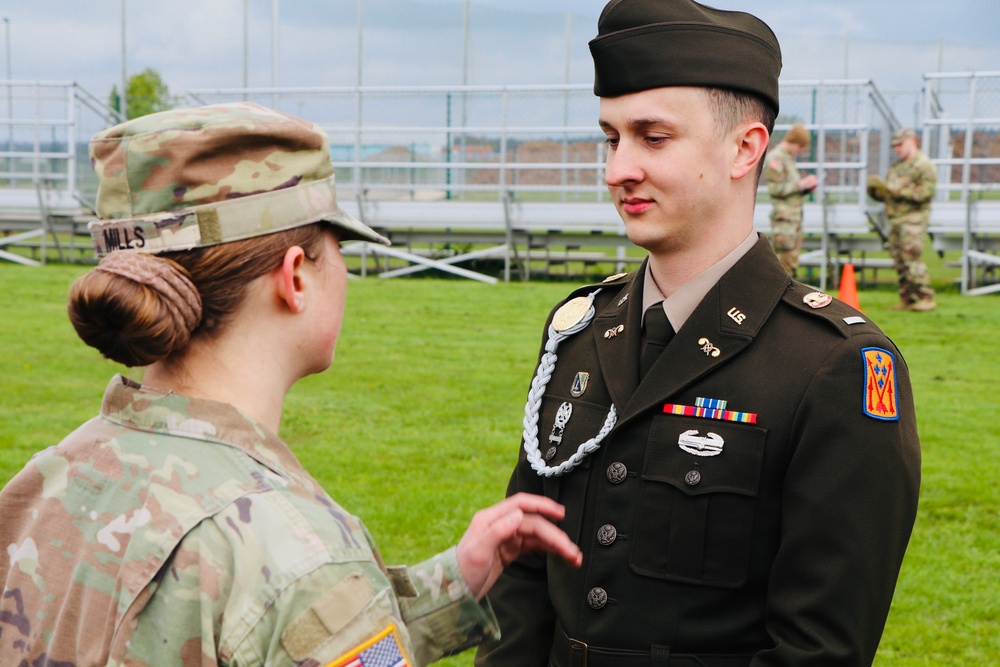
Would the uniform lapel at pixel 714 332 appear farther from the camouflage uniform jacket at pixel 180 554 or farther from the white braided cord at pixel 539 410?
the camouflage uniform jacket at pixel 180 554

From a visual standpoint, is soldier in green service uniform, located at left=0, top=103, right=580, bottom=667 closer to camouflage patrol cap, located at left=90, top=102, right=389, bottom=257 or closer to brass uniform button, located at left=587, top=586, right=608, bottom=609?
camouflage patrol cap, located at left=90, top=102, right=389, bottom=257

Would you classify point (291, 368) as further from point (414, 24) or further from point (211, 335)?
point (414, 24)

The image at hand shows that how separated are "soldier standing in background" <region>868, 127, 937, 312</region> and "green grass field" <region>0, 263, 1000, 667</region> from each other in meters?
0.41

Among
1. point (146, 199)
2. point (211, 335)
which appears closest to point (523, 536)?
point (211, 335)

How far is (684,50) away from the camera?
2.05m

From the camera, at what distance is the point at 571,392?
7.51ft

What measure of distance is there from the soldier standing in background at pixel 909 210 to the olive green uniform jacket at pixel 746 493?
11.1 m

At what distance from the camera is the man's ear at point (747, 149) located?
6.89ft

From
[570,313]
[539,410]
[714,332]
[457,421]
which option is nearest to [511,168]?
[457,421]

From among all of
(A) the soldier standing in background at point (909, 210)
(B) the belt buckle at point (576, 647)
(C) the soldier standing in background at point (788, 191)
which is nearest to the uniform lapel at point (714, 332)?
(B) the belt buckle at point (576, 647)

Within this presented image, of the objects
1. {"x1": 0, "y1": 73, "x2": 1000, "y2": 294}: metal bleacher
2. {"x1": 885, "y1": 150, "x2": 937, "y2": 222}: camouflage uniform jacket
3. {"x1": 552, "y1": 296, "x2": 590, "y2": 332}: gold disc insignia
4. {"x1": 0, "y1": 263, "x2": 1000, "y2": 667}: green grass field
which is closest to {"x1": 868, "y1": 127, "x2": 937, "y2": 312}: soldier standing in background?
{"x1": 885, "y1": 150, "x2": 937, "y2": 222}: camouflage uniform jacket

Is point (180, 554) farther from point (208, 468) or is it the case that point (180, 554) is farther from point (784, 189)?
point (784, 189)

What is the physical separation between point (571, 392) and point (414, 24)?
21943 millimetres

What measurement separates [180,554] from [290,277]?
0.43 metres
